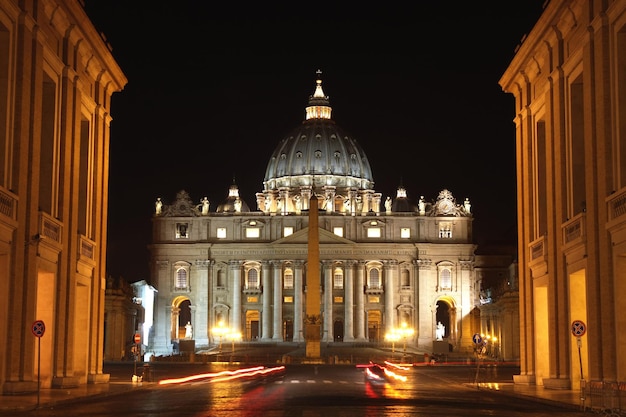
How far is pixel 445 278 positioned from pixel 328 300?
51.8 feet

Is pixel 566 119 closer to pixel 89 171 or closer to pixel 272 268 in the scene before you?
pixel 89 171

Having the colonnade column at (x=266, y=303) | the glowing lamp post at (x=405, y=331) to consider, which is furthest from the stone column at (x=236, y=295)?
the glowing lamp post at (x=405, y=331)

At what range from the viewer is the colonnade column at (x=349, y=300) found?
156250mm

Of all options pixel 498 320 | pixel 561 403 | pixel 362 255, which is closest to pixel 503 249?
pixel 362 255

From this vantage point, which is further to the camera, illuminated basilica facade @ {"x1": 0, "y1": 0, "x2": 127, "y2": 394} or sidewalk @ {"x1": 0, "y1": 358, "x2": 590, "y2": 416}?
illuminated basilica facade @ {"x1": 0, "y1": 0, "x2": 127, "y2": 394}

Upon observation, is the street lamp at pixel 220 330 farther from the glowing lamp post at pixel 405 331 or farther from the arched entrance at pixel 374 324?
the glowing lamp post at pixel 405 331

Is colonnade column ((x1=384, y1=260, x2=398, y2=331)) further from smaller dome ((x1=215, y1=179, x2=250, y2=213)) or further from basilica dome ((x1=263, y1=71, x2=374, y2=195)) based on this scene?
basilica dome ((x1=263, y1=71, x2=374, y2=195))

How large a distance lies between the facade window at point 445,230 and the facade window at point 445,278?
457 cm

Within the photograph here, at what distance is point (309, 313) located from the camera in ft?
301

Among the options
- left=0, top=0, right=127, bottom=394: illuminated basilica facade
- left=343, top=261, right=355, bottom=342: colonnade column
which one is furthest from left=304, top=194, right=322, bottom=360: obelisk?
left=343, top=261, right=355, bottom=342: colonnade column

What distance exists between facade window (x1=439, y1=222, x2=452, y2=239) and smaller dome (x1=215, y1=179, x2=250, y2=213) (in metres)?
28.2

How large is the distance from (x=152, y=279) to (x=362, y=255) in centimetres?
2795

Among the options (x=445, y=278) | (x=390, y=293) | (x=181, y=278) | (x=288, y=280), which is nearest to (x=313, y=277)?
(x=390, y=293)

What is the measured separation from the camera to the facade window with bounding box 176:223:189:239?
158875 mm
